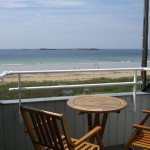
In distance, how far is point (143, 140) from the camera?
3561mm

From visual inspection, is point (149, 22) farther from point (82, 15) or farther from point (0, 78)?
point (82, 15)

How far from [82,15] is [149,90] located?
54.5 meters

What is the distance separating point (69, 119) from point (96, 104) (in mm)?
762

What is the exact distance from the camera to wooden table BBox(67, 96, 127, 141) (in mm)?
3453

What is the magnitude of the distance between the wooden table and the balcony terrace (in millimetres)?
336

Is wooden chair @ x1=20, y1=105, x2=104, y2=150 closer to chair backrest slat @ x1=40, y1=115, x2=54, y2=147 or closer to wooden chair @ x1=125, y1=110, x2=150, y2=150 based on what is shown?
chair backrest slat @ x1=40, y1=115, x2=54, y2=147

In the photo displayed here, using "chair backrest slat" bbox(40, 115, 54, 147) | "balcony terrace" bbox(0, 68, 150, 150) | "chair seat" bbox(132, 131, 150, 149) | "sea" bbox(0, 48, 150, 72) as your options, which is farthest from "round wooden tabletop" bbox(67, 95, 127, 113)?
"sea" bbox(0, 48, 150, 72)

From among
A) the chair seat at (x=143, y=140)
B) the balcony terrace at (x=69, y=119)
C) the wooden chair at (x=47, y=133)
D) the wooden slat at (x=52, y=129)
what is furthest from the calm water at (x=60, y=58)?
the wooden slat at (x=52, y=129)

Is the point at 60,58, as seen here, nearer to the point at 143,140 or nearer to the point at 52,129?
the point at 143,140

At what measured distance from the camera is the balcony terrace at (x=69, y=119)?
399 cm

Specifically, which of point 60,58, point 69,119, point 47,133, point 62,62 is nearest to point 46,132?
point 47,133

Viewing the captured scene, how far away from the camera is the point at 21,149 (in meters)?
4.14

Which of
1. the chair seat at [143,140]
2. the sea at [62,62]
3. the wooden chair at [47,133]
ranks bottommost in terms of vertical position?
the sea at [62,62]

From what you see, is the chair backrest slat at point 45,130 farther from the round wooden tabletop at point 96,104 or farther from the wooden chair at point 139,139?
the wooden chair at point 139,139
